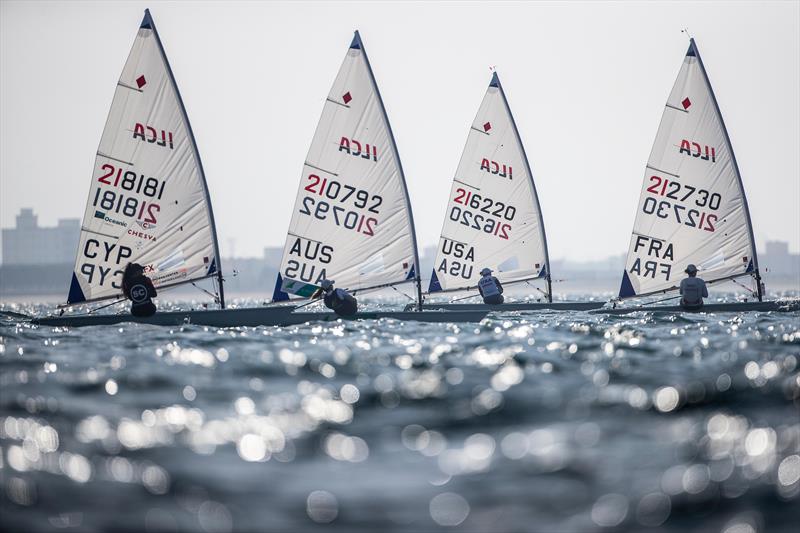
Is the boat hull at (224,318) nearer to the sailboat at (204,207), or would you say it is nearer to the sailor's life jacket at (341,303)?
the sailboat at (204,207)

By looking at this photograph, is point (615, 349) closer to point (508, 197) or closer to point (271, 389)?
point (271, 389)

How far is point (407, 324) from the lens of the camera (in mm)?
21391

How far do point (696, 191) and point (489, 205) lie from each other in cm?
593

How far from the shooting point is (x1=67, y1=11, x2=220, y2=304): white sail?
23281 millimetres

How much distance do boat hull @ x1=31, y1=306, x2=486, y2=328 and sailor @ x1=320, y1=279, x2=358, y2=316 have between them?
0.19 meters

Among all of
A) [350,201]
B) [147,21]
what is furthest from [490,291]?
[147,21]

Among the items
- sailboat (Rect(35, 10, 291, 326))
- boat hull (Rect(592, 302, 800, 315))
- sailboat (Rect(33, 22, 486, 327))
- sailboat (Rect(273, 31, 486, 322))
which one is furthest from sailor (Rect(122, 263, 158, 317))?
boat hull (Rect(592, 302, 800, 315))

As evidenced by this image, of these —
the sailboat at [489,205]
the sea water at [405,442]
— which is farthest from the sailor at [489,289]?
the sea water at [405,442]

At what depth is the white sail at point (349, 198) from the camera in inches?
965

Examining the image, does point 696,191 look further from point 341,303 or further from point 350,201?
point 341,303

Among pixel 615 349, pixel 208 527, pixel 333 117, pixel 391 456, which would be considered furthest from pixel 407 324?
pixel 208 527

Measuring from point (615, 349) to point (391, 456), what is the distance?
7.31 m

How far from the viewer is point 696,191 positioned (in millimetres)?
26125

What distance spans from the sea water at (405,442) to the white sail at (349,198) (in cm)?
1170
